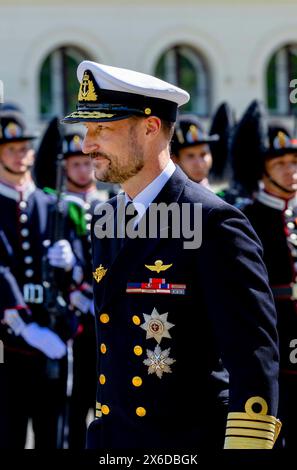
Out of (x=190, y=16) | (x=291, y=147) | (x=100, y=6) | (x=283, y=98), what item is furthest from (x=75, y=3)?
(x=291, y=147)

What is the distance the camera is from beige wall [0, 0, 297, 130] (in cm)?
2044

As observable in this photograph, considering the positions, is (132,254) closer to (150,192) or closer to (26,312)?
(150,192)

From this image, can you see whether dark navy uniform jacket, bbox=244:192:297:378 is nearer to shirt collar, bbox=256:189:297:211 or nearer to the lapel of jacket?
shirt collar, bbox=256:189:297:211

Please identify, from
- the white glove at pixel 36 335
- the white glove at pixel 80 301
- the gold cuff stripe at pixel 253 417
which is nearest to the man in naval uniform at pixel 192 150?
the white glove at pixel 80 301

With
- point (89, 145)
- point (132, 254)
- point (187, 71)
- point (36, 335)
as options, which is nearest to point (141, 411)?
point (132, 254)

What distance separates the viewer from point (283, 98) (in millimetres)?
21672

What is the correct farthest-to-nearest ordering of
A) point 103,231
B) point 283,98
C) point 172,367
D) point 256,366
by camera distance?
point 283,98 → point 103,231 → point 172,367 → point 256,366

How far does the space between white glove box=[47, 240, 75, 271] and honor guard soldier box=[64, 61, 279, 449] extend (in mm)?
2814

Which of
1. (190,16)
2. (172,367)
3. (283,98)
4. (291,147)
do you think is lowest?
(172,367)

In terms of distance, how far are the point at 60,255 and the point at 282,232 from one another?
45.6 inches

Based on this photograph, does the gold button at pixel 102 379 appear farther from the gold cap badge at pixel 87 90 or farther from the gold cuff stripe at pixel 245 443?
the gold cap badge at pixel 87 90

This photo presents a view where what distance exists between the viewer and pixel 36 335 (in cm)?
612
